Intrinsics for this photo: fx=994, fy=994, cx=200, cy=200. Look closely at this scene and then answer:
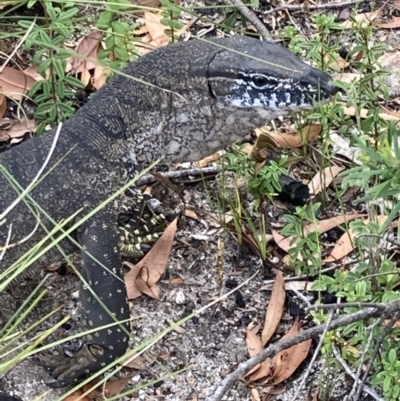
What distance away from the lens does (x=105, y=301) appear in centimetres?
369

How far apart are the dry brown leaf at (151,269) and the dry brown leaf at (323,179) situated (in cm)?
64

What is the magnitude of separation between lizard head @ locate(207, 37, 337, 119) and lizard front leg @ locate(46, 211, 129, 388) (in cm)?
71

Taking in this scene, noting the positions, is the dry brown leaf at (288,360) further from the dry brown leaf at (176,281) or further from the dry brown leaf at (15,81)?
the dry brown leaf at (15,81)

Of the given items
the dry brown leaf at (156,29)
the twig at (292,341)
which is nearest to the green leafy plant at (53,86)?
the dry brown leaf at (156,29)

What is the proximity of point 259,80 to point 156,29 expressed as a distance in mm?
1503

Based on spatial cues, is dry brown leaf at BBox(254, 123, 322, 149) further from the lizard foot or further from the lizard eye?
the lizard foot

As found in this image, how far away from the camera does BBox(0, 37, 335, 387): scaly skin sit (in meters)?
3.70

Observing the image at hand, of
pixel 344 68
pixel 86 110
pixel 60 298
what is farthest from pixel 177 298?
pixel 344 68

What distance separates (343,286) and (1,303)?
5.01 feet

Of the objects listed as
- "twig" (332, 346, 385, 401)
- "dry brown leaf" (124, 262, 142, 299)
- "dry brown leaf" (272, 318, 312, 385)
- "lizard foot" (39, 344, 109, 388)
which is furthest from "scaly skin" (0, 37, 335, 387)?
"twig" (332, 346, 385, 401)

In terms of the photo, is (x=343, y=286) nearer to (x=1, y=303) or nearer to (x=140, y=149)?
(x=140, y=149)

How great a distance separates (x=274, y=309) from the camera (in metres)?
3.88

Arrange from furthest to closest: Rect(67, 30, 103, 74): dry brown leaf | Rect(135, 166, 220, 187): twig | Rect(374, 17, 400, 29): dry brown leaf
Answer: Rect(374, 17, 400, 29): dry brown leaf
Rect(67, 30, 103, 74): dry brown leaf
Rect(135, 166, 220, 187): twig

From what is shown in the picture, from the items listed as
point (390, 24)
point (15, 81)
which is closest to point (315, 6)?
point (390, 24)
